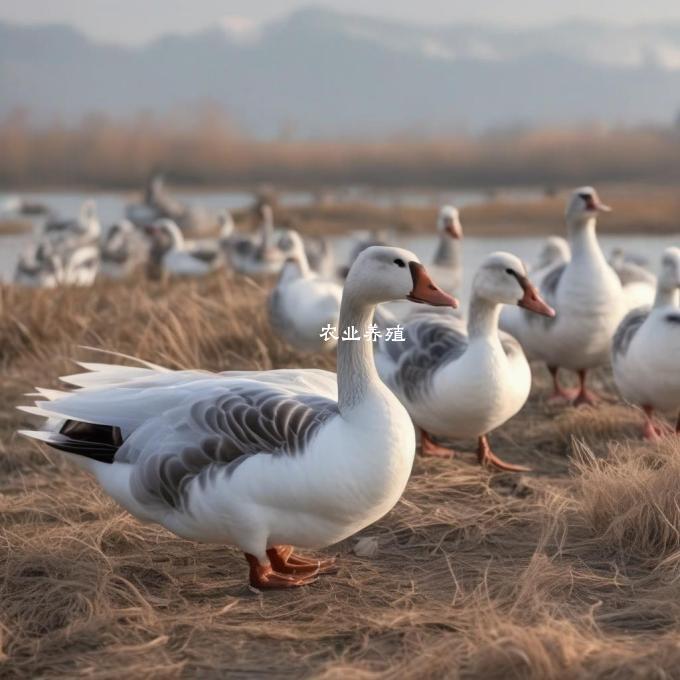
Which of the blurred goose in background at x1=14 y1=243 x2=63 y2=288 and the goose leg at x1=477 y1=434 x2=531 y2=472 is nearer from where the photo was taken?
the goose leg at x1=477 y1=434 x2=531 y2=472

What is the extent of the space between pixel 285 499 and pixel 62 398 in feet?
3.37

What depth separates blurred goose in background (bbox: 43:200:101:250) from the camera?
887 inches

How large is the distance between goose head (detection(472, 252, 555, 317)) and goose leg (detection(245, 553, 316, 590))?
2.20 metres

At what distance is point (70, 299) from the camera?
927cm

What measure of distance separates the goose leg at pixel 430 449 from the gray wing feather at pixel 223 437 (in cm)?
208

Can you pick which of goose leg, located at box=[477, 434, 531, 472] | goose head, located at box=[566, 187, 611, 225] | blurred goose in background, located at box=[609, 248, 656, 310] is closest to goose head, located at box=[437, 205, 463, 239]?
blurred goose in background, located at box=[609, 248, 656, 310]

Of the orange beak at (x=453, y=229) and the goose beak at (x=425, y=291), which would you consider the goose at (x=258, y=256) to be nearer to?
the orange beak at (x=453, y=229)

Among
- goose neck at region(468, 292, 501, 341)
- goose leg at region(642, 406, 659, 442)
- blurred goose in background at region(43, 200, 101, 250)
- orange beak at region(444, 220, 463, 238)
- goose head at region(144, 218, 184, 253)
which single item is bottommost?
blurred goose in background at region(43, 200, 101, 250)

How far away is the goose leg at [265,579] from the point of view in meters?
4.03

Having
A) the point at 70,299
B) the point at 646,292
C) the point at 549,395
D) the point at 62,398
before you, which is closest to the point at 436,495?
the point at 62,398

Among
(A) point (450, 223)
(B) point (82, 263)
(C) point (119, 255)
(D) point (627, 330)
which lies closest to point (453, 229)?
(A) point (450, 223)

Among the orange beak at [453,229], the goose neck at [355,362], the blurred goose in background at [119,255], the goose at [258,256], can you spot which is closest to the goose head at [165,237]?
the blurred goose in background at [119,255]

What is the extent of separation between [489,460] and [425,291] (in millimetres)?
2089

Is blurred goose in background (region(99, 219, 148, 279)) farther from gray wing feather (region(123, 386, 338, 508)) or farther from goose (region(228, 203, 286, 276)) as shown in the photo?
gray wing feather (region(123, 386, 338, 508))
